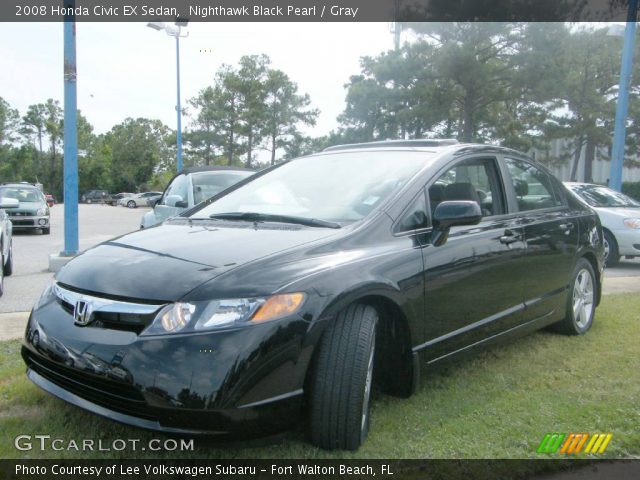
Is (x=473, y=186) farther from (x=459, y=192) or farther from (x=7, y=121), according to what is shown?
(x=7, y=121)

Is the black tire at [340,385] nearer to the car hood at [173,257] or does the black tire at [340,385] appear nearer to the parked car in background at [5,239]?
the car hood at [173,257]

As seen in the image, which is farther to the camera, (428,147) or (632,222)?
(632,222)

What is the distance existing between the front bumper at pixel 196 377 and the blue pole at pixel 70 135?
645cm

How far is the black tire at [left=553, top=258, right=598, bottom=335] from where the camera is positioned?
15.0 feet

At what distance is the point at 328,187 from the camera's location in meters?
3.42

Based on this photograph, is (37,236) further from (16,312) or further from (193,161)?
(193,161)

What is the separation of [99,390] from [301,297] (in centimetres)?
91

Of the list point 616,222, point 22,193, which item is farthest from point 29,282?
point 22,193

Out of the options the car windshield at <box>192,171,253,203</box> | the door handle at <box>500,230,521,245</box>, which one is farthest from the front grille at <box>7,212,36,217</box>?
the door handle at <box>500,230,521,245</box>

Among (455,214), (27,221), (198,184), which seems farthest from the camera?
(27,221)

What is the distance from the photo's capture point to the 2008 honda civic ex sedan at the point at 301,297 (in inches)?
86.8

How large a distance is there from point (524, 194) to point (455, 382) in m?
1.52

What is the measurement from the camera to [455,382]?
357cm

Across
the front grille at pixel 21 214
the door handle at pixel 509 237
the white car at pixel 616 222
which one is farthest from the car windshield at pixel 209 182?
the front grille at pixel 21 214
